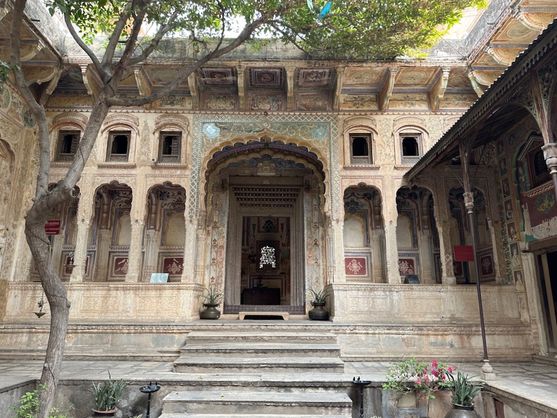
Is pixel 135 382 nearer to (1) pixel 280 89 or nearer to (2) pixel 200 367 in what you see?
(2) pixel 200 367

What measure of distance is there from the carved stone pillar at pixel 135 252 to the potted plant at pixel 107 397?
153 inches

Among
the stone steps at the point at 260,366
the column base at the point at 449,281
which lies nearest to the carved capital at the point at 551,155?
the stone steps at the point at 260,366

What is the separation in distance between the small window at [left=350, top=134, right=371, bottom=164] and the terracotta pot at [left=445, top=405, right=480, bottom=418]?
20.5 feet

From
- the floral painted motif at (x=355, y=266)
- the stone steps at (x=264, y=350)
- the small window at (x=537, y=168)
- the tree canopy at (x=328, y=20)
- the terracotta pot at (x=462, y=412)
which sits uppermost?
the tree canopy at (x=328, y=20)

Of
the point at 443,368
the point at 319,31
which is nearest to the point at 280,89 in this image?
the point at 319,31

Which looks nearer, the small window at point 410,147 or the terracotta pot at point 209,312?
the terracotta pot at point 209,312

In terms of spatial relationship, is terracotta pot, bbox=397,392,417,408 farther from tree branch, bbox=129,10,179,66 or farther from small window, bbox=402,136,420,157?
small window, bbox=402,136,420,157

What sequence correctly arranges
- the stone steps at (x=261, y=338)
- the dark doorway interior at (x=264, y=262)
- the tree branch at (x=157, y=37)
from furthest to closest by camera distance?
the dark doorway interior at (x=264, y=262) → the stone steps at (x=261, y=338) → the tree branch at (x=157, y=37)

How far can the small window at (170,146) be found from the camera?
1020 cm

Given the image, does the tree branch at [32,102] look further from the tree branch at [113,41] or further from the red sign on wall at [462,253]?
the red sign on wall at [462,253]

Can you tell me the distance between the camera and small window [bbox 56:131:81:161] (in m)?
10.0

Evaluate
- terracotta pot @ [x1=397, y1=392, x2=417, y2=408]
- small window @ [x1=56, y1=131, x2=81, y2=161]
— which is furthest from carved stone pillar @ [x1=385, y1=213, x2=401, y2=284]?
small window @ [x1=56, y1=131, x2=81, y2=161]

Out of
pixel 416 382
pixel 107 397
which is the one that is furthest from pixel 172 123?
pixel 416 382

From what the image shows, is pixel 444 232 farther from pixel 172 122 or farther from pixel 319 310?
pixel 172 122
